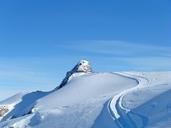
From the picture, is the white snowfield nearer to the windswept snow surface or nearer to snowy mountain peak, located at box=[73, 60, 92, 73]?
the windswept snow surface

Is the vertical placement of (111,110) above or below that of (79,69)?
below

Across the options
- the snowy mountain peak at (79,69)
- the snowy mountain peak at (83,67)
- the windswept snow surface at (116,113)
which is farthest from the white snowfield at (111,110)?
the snowy mountain peak at (83,67)

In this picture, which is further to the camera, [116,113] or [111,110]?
[111,110]

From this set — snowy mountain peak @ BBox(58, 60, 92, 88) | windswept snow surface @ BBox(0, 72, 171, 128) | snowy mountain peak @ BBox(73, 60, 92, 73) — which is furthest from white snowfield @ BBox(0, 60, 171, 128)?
snowy mountain peak @ BBox(73, 60, 92, 73)

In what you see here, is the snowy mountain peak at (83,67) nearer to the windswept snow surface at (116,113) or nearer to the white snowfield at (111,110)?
the white snowfield at (111,110)

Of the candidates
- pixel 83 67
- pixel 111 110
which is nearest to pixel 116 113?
pixel 111 110

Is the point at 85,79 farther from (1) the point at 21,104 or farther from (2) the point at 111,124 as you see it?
(2) the point at 111,124

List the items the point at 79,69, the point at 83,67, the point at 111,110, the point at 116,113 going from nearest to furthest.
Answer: the point at 116,113
the point at 111,110
the point at 79,69
the point at 83,67

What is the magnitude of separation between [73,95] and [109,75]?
12.7 metres

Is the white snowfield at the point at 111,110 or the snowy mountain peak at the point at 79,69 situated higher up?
the snowy mountain peak at the point at 79,69

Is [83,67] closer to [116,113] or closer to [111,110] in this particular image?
[111,110]

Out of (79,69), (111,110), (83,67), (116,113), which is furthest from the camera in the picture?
(83,67)

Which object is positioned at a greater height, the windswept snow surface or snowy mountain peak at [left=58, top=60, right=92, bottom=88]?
snowy mountain peak at [left=58, top=60, right=92, bottom=88]

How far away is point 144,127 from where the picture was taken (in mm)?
27969
